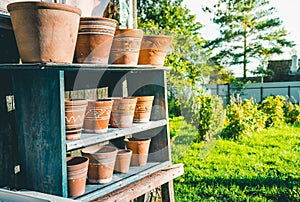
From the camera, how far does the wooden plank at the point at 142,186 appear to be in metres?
1.86

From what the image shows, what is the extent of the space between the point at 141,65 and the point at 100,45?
13.7 inches

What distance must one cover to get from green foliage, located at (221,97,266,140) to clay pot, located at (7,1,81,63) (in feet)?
16.2

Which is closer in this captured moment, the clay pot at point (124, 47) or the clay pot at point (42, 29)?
the clay pot at point (42, 29)

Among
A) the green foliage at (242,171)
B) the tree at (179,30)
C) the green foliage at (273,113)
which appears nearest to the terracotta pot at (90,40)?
the green foliage at (242,171)

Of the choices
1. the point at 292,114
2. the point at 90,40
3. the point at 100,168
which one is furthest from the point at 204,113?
the point at 90,40

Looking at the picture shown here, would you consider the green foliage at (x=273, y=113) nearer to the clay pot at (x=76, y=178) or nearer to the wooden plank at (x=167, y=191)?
the wooden plank at (x=167, y=191)

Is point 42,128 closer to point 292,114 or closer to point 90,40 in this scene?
point 90,40

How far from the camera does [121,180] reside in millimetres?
1931

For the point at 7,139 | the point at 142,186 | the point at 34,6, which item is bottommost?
the point at 142,186

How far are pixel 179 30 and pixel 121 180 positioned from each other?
8.06 metres

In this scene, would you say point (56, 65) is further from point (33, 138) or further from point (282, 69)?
point (282, 69)

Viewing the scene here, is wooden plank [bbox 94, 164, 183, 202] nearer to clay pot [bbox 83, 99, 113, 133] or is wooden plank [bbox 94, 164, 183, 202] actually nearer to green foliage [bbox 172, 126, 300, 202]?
clay pot [bbox 83, 99, 113, 133]

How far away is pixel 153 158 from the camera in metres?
2.36

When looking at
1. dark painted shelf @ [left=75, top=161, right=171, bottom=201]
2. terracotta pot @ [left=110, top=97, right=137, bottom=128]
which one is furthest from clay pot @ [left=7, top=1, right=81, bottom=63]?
dark painted shelf @ [left=75, top=161, right=171, bottom=201]
